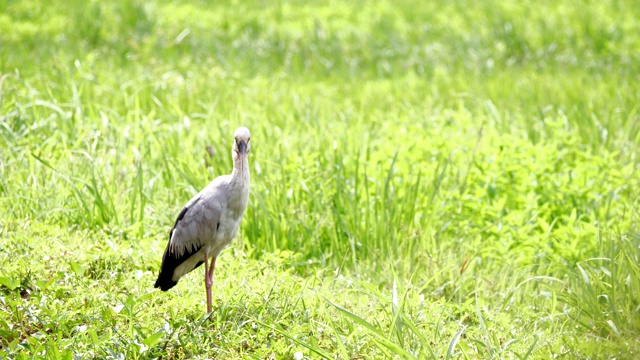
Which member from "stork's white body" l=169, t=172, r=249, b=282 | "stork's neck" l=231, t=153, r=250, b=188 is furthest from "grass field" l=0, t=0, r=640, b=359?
"stork's neck" l=231, t=153, r=250, b=188

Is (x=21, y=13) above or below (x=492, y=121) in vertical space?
above

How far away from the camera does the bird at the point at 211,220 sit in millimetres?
3605

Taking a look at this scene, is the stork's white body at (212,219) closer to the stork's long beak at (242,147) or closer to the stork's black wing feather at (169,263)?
the stork's black wing feather at (169,263)

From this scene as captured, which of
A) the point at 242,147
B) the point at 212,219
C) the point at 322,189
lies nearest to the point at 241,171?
the point at 242,147

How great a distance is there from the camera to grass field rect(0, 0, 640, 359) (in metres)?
3.60

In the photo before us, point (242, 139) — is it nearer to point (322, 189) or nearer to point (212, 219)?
point (212, 219)

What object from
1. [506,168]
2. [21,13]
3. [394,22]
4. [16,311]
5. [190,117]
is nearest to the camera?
[16,311]

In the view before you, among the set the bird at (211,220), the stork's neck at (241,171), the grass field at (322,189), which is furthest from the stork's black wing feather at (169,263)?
the stork's neck at (241,171)

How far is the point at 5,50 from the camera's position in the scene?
7.50 meters

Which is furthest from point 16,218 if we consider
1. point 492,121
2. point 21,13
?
point 21,13

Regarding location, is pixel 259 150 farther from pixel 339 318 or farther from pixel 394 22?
pixel 394 22

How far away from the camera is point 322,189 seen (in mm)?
5082

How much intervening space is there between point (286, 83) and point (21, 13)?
11.1ft

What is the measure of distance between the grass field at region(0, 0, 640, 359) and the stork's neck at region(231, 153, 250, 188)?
1.81 ft
